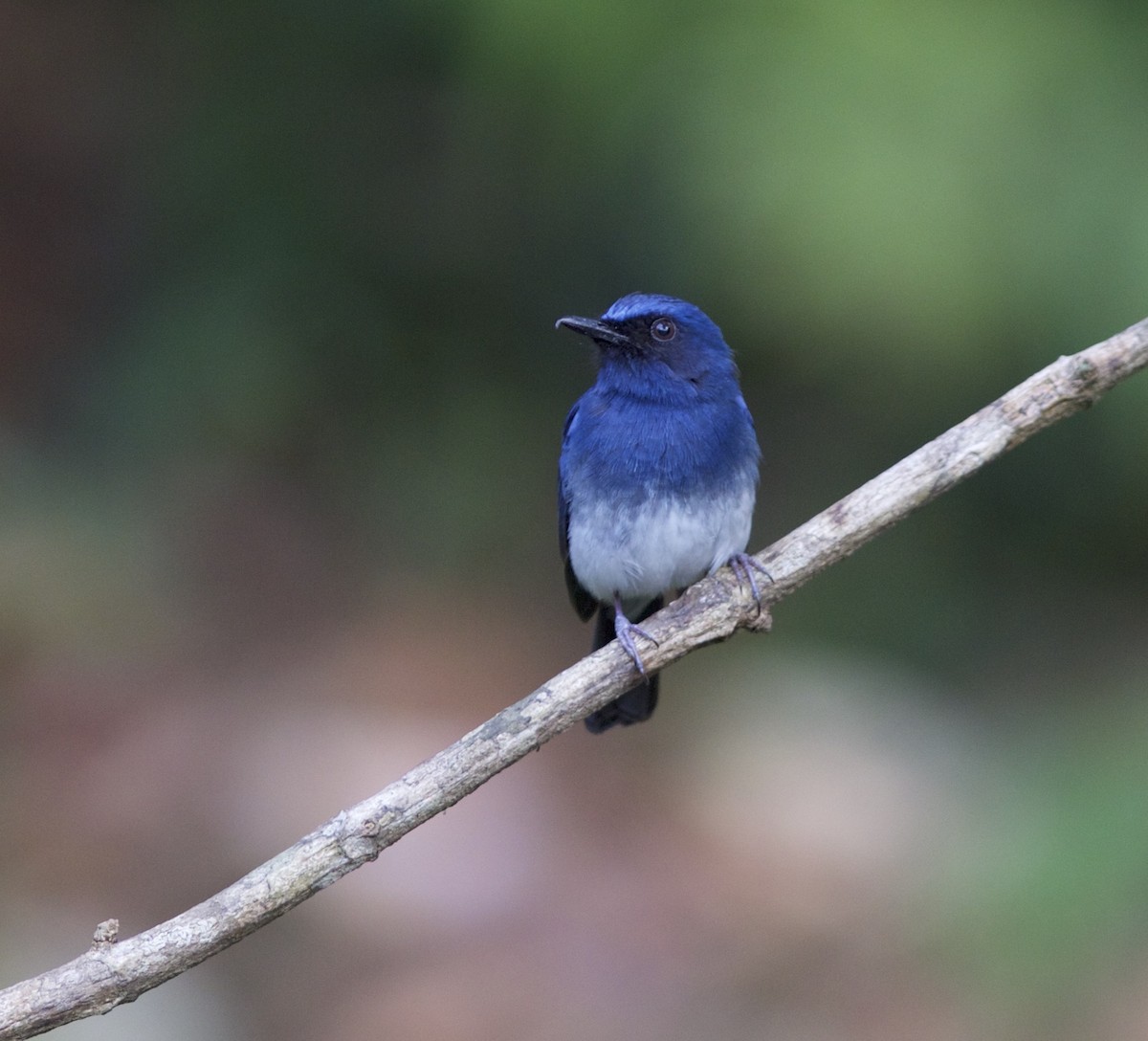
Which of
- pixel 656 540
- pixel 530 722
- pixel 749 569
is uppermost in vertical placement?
pixel 656 540

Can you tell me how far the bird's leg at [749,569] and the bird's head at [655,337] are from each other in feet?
2.97

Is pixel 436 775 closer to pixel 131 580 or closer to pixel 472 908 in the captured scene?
pixel 472 908

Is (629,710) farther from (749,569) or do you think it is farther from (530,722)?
(530,722)

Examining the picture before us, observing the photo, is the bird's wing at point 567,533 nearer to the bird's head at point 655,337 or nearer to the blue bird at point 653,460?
the blue bird at point 653,460

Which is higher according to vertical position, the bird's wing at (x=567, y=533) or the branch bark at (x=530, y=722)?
the bird's wing at (x=567, y=533)

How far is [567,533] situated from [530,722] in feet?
5.49

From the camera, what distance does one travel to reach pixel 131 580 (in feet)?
24.4

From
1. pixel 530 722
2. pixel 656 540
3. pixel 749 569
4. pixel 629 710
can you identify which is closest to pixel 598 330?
pixel 656 540

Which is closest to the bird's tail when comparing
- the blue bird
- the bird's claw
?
the blue bird

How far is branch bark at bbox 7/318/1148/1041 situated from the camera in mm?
3014

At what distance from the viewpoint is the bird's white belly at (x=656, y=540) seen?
447cm

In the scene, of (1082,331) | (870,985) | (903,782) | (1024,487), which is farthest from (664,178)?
(870,985)

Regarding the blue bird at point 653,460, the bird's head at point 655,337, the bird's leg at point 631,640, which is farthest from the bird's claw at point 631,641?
the bird's head at point 655,337

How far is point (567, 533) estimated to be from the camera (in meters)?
4.96
